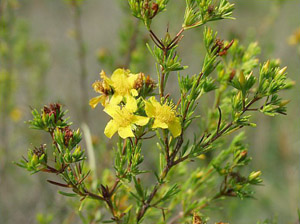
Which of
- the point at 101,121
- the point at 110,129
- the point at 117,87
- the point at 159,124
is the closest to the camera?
the point at 159,124

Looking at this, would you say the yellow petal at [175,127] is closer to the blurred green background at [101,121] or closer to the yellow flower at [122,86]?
the yellow flower at [122,86]

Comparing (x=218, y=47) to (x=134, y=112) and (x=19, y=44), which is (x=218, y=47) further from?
(x=19, y=44)

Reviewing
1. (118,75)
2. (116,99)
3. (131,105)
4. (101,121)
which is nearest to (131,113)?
(131,105)

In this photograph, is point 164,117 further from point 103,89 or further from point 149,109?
point 103,89

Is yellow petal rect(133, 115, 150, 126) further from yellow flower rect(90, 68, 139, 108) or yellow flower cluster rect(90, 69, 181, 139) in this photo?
yellow flower rect(90, 68, 139, 108)

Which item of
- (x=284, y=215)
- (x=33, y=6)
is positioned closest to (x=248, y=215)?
(x=284, y=215)

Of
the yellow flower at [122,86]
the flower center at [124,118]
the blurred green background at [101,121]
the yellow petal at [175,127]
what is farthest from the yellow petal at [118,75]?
the blurred green background at [101,121]

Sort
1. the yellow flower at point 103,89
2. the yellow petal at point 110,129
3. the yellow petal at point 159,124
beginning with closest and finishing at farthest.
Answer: the yellow petal at point 159,124 → the yellow petal at point 110,129 → the yellow flower at point 103,89
